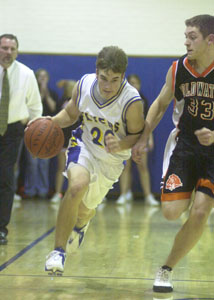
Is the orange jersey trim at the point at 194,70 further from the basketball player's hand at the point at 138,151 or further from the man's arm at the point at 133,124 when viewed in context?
the basketball player's hand at the point at 138,151

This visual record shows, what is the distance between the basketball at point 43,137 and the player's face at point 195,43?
118 centimetres

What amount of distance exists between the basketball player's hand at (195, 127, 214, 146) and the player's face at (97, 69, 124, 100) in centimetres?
70

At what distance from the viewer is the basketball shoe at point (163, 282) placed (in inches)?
156

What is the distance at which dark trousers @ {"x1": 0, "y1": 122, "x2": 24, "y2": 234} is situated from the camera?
566 centimetres

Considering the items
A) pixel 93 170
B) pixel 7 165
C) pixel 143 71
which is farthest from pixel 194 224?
pixel 143 71

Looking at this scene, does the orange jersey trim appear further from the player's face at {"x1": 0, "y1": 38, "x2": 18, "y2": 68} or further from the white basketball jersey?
the player's face at {"x1": 0, "y1": 38, "x2": 18, "y2": 68}

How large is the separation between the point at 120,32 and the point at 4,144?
4944 millimetres

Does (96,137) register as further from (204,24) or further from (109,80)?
(204,24)

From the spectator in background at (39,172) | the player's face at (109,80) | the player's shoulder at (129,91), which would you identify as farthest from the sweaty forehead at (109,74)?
the spectator in background at (39,172)

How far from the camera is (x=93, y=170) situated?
4.34 m

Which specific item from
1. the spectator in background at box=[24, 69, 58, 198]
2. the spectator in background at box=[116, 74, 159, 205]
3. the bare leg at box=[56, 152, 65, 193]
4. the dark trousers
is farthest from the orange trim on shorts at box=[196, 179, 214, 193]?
the spectator in background at box=[24, 69, 58, 198]

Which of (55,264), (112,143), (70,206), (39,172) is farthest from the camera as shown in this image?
(39,172)

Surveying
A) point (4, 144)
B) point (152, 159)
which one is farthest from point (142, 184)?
point (4, 144)

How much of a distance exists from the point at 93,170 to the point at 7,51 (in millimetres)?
1956
